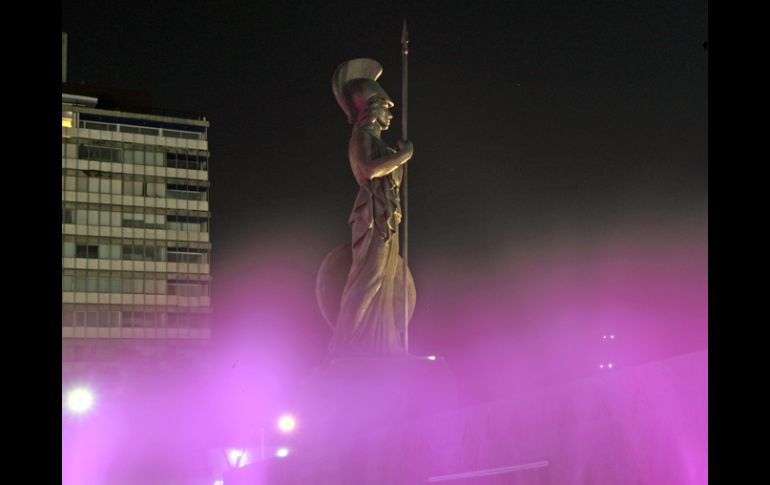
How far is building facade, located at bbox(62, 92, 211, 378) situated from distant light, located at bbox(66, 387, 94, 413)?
1001cm

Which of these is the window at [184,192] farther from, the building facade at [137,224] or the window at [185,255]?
the window at [185,255]

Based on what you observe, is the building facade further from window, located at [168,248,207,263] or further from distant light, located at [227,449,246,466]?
distant light, located at [227,449,246,466]

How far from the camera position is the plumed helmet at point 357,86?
1248cm

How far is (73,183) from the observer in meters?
55.7

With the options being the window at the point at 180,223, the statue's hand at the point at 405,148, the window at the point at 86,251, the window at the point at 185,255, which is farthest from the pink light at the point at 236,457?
the window at the point at 180,223

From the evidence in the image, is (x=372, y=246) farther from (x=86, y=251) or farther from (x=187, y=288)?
(x=86, y=251)

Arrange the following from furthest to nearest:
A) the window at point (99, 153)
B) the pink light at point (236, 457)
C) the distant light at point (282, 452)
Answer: the window at point (99, 153) → the pink light at point (236, 457) → the distant light at point (282, 452)

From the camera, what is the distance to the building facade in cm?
5369

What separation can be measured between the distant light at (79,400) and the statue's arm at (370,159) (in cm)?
2283
